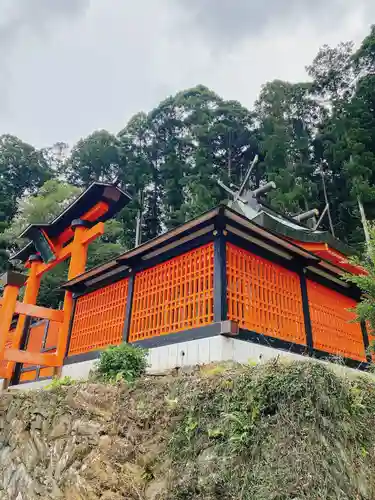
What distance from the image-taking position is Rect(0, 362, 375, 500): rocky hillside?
10.8 feet

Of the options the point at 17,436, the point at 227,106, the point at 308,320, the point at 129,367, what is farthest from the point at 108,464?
the point at 227,106

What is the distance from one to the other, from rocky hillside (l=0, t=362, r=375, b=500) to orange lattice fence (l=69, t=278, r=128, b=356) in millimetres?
3272

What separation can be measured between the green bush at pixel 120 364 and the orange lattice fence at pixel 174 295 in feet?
3.37

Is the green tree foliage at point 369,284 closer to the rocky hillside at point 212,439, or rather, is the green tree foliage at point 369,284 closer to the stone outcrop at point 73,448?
the rocky hillside at point 212,439

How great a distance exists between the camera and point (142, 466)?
447 cm

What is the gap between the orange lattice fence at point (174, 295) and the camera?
707 cm

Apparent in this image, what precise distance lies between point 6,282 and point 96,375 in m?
4.71

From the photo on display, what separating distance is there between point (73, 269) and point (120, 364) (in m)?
5.37

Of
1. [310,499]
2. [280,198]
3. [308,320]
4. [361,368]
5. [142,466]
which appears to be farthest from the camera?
[280,198]

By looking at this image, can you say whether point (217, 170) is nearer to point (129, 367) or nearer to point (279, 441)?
point (129, 367)

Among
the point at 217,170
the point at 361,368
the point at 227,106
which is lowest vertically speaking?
the point at 361,368

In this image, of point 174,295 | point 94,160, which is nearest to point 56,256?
point 174,295

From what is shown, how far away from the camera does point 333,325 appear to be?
935cm

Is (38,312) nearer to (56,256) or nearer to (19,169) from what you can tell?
(56,256)
